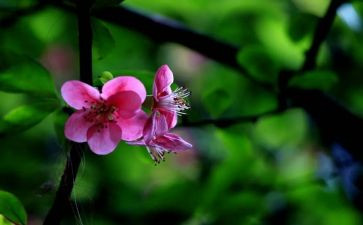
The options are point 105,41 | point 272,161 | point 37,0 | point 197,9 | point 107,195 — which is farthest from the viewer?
point 272,161

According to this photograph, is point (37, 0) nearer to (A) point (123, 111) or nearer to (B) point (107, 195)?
(A) point (123, 111)

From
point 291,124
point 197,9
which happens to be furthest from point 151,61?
point 291,124

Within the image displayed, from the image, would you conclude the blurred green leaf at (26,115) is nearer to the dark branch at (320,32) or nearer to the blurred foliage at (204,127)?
the blurred foliage at (204,127)

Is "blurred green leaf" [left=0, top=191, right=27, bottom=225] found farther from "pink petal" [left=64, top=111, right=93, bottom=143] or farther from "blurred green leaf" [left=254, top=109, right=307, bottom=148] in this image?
"blurred green leaf" [left=254, top=109, right=307, bottom=148]

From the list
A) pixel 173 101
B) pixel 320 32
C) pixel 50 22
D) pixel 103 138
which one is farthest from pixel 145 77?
pixel 50 22

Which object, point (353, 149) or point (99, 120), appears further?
point (353, 149)
